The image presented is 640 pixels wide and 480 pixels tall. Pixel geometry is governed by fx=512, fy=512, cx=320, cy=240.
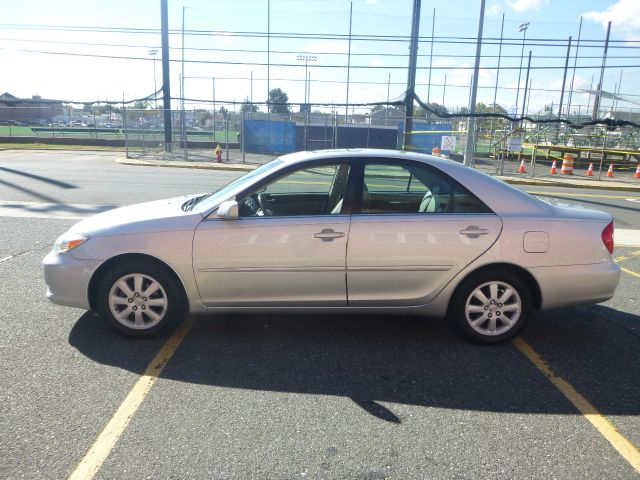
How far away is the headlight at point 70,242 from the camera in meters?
3.96

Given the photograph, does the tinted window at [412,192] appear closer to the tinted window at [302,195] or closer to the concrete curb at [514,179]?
the tinted window at [302,195]

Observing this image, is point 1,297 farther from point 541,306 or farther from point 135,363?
point 541,306

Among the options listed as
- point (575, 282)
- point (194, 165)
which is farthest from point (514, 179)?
point (575, 282)

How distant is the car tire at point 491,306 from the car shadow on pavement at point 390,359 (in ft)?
0.44

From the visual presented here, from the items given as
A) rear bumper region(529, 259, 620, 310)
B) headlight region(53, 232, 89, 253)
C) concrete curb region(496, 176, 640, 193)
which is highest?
headlight region(53, 232, 89, 253)

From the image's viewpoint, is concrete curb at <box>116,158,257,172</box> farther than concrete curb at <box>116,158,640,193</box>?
Yes

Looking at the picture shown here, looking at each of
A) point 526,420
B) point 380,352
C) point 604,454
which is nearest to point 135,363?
point 380,352

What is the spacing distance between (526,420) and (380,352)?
1.18 m

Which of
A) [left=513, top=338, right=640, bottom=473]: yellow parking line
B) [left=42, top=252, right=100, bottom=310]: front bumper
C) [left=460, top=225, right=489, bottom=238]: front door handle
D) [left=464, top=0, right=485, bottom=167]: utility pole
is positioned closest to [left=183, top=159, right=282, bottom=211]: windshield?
[left=42, top=252, right=100, bottom=310]: front bumper

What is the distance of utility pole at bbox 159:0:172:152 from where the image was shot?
81.3ft

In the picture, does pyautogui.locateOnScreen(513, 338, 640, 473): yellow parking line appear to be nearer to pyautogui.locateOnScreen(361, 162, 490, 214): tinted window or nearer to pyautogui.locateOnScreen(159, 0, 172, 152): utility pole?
pyautogui.locateOnScreen(361, 162, 490, 214): tinted window

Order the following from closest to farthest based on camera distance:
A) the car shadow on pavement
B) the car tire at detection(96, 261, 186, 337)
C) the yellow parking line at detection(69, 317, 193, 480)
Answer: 1. the yellow parking line at detection(69, 317, 193, 480)
2. the car shadow on pavement
3. the car tire at detection(96, 261, 186, 337)

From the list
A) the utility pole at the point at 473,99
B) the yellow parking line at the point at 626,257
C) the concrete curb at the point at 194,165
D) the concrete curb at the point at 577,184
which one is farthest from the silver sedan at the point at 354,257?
the concrete curb at the point at 194,165

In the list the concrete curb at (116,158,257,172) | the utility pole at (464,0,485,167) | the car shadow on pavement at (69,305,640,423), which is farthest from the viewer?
the concrete curb at (116,158,257,172)
